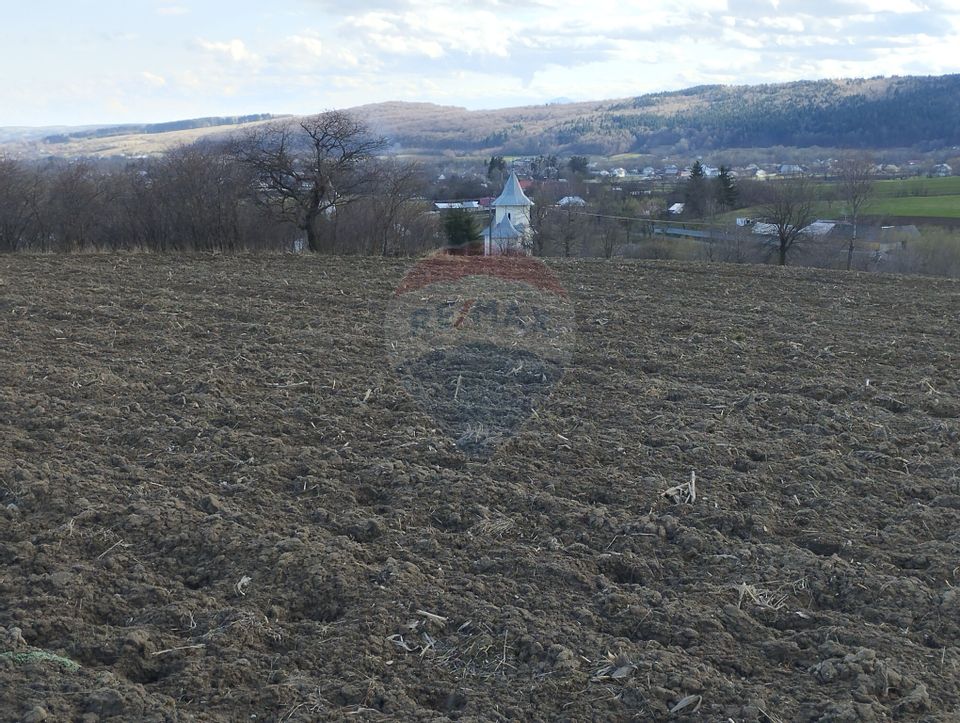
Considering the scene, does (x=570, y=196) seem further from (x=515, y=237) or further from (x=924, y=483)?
(x=924, y=483)

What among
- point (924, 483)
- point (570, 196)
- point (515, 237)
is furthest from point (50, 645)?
point (570, 196)

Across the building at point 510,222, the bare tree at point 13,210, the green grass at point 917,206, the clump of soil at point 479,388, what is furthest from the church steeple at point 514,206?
the clump of soil at point 479,388

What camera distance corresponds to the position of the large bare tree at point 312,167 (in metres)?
22.2

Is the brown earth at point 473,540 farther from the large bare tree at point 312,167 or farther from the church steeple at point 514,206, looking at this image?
the church steeple at point 514,206

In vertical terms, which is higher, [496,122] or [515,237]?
[496,122]

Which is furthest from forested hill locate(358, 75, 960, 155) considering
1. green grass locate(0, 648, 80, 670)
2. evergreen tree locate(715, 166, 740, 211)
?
green grass locate(0, 648, 80, 670)

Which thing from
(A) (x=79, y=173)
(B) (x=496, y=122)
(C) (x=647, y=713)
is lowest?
(C) (x=647, y=713)

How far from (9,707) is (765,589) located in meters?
3.85

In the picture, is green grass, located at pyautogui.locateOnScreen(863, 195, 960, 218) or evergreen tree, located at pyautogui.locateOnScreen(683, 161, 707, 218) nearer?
green grass, located at pyautogui.locateOnScreen(863, 195, 960, 218)

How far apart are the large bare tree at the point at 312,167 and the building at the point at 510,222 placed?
705 centimetres

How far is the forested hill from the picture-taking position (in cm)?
11431

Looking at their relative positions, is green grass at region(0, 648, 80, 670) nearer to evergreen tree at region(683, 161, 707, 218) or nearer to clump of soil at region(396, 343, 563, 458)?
clump of soil at region(396, 343, 563, 458)

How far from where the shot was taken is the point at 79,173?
937 inches

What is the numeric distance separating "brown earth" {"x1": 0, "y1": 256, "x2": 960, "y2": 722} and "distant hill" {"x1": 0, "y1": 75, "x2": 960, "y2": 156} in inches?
3754
